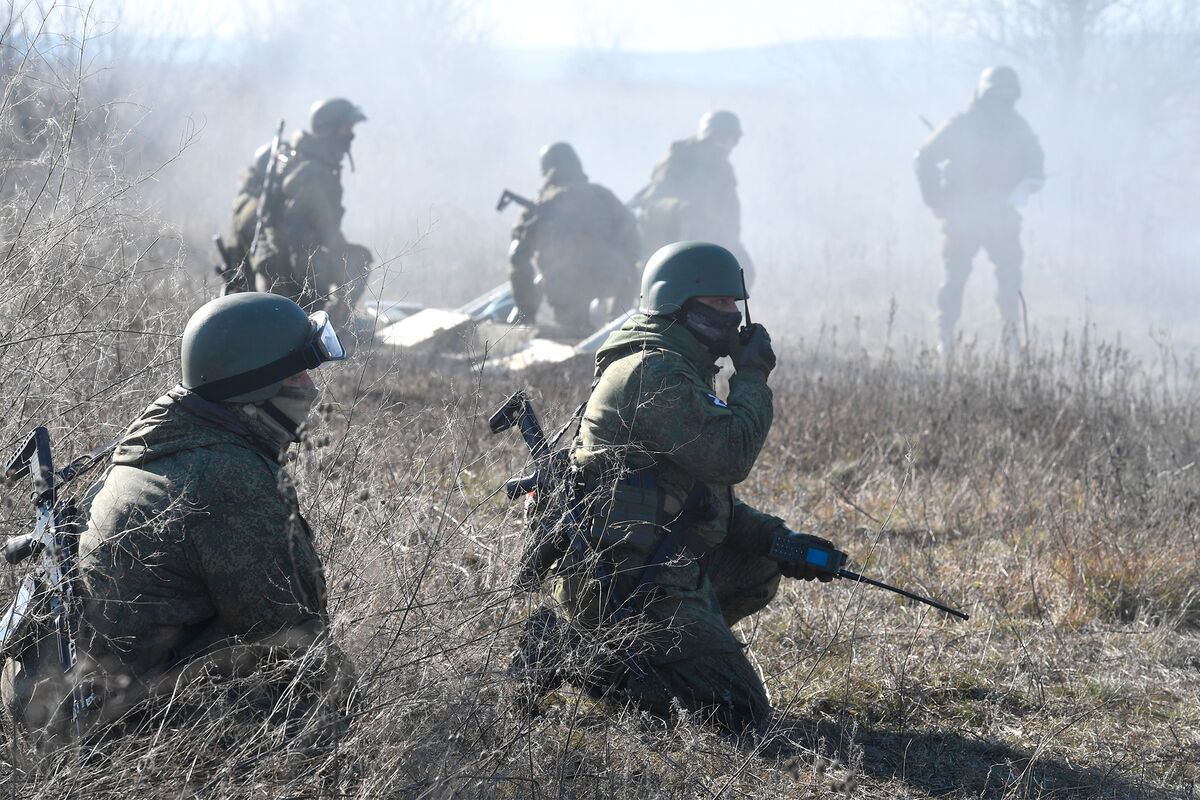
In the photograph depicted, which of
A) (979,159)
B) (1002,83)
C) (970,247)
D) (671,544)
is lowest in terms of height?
(970,247)

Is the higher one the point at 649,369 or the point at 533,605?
the point at 649,369

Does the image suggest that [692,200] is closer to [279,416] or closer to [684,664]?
[684,664]

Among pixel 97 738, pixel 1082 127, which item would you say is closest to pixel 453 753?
pixel 97 738

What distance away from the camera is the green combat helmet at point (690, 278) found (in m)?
3.54

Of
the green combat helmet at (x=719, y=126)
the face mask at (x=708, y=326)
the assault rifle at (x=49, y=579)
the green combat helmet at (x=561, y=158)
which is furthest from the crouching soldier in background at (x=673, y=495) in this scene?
the green combat helmet at (x=719, y=126)

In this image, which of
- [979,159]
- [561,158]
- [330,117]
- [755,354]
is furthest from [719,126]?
[755,354]

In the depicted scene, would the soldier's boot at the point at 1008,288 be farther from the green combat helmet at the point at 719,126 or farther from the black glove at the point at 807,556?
the black glove at the point at 807,556

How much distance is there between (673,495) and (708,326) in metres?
0.60

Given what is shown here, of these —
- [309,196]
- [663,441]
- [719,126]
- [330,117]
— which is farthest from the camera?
[719,126]

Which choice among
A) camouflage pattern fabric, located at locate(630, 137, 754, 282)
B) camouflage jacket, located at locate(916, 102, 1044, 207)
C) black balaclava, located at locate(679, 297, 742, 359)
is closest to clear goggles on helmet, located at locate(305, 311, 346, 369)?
black balaclava, located at locate(679, 297, 742, 359)

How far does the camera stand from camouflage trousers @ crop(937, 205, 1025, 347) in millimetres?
12469

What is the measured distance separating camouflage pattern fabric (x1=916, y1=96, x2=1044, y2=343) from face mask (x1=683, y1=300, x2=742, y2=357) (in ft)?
31.2

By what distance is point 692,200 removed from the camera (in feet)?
41.1

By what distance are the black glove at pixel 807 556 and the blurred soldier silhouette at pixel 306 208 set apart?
5.56 m
